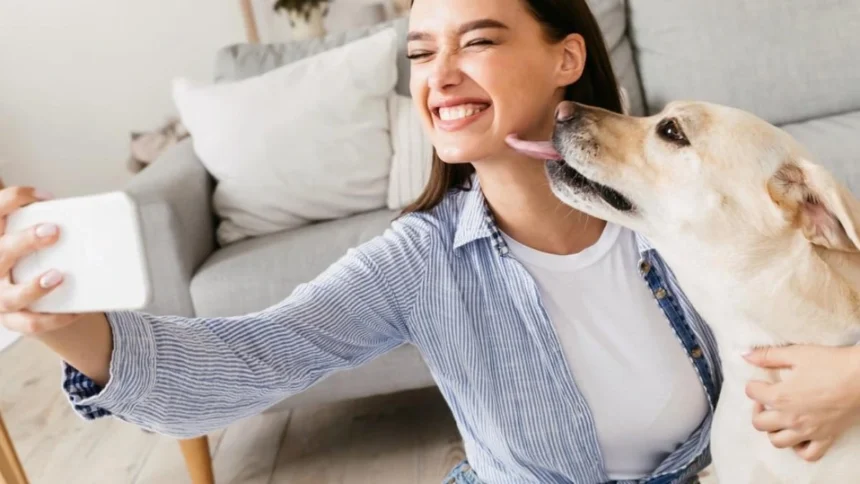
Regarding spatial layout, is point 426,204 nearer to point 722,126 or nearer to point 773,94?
point 722,126

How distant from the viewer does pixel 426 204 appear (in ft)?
3.39

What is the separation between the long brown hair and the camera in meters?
0.96

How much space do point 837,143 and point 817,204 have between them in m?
1.02

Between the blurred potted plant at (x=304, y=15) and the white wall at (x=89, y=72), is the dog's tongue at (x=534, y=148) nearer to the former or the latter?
the blurred potted plant at (x=304, y=15)

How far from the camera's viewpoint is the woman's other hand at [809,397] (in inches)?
29.9

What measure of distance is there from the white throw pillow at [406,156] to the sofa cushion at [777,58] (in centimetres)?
74

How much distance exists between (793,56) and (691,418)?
1.38 m

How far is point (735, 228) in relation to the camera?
838mm

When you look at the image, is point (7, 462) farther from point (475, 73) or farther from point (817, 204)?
point (817, 204)

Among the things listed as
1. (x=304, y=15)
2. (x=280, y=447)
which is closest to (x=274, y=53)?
(x=304, y=15)

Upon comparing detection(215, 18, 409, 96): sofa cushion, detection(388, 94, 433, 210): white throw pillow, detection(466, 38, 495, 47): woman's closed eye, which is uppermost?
detection(466, 38, 495, 47): woman's closed eye

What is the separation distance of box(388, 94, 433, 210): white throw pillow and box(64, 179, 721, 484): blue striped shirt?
0.85 metres

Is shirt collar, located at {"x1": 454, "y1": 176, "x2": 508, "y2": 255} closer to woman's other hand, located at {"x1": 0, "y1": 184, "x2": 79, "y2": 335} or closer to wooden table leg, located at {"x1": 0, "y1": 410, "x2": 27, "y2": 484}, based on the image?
woman's other hand, located at {"x1": 0, "y1": 184, "x2": 79, "y2": 335}

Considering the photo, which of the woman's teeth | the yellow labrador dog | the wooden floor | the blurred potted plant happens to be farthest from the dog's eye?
the blurred potted plant
